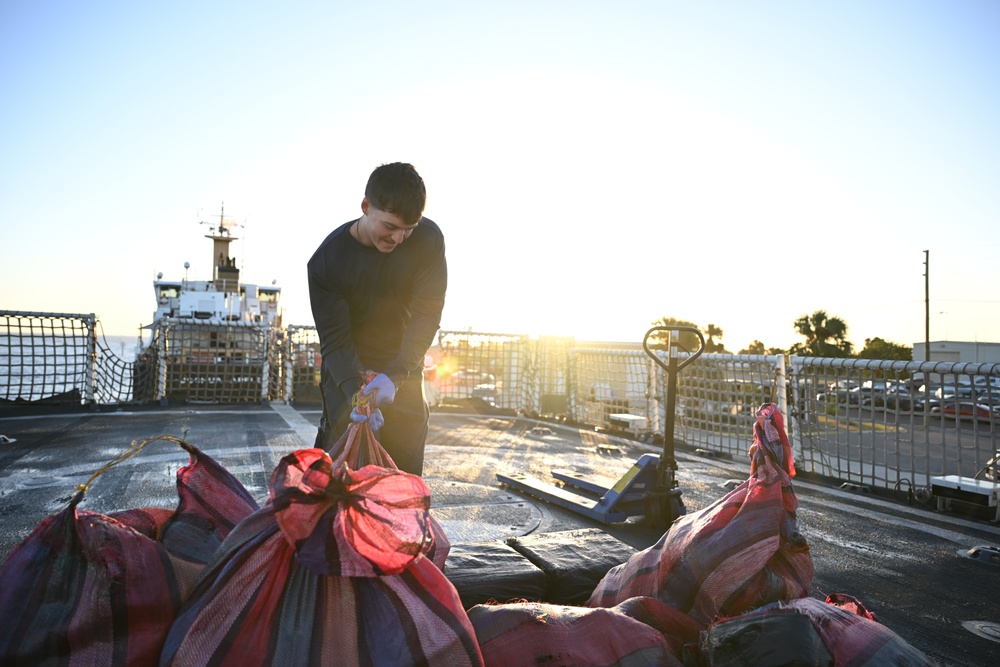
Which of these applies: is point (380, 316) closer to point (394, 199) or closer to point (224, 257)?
point (394, 199)

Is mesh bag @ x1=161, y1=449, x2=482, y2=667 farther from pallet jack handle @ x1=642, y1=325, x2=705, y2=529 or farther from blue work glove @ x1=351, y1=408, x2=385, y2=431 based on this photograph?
pallet jack handle @ x1=642, y1=325, x2=705, y2=529

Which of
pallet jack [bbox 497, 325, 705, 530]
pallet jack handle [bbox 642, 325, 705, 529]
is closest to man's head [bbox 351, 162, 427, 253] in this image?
pallet jack [bbox 497, 325, 705, 530]

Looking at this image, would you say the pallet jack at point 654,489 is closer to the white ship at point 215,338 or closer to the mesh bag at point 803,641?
the mesh bag at point 803,641

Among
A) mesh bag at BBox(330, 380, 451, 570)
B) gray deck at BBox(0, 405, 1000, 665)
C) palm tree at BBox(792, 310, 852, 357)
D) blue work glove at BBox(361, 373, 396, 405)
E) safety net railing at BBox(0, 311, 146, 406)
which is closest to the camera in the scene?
mesh bag at BBox(330, 380, 451, 570)

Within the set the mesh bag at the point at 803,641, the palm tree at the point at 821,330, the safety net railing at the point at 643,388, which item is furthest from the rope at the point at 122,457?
the palm tree at the point at 821,330

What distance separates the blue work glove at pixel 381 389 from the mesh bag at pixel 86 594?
974 mm

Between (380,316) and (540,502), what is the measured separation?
8.28 feet

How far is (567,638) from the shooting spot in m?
1.62

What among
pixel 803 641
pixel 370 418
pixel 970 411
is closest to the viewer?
pixel 803 641

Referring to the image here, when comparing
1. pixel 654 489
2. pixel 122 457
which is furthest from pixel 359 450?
pixel 654 489

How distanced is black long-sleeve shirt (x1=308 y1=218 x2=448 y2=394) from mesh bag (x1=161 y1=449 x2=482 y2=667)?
1278mm

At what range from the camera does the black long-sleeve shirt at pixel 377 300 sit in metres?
2.84

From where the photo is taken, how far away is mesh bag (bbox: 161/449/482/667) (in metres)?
1.33

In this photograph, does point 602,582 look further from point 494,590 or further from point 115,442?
point 115,442
